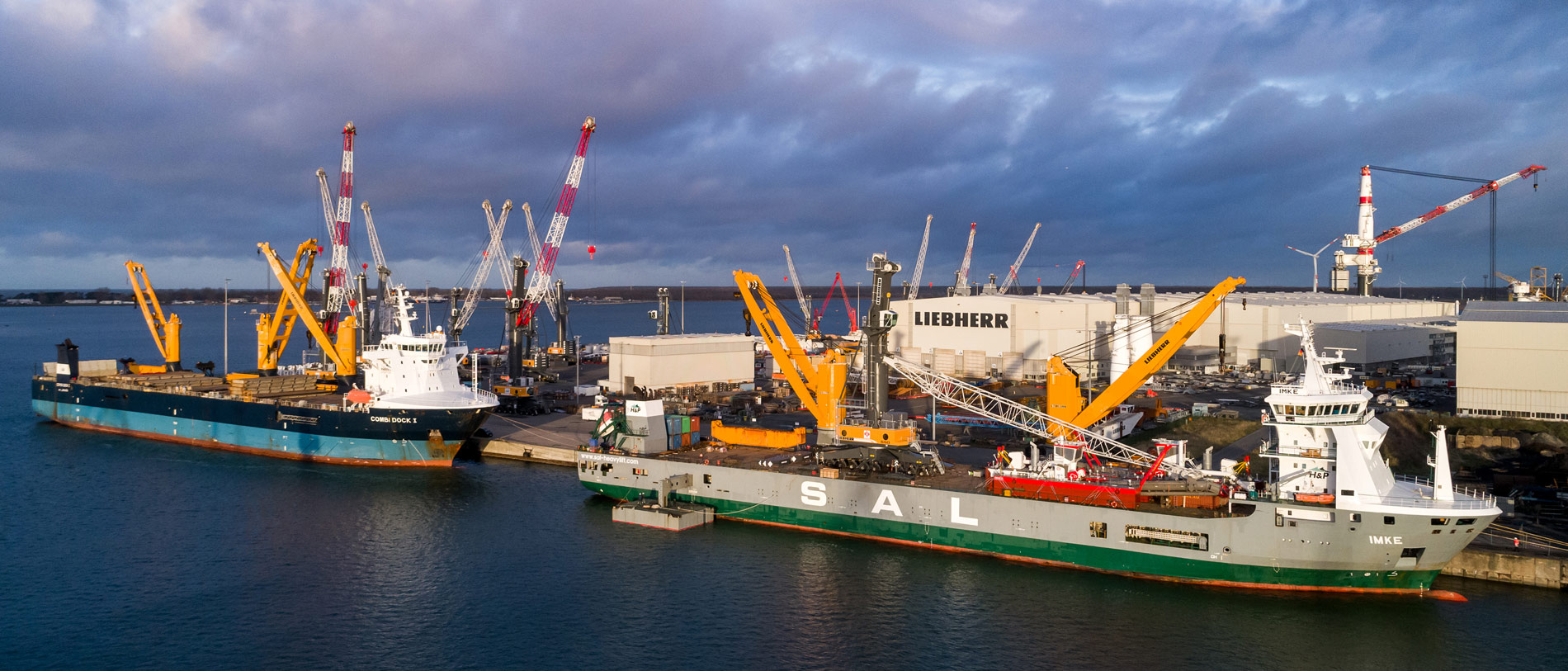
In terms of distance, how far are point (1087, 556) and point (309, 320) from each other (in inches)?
2463

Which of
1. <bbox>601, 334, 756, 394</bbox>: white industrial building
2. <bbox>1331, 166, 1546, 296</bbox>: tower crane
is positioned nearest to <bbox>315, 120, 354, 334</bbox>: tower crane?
<bbox>601, 334, 756, 394</bbox>: white industrial building

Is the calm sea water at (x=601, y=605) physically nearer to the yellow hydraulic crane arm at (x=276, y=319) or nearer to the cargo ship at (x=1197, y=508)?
the cargo ship at (x=1197, y=508)

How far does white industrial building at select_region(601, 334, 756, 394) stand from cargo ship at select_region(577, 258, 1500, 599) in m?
33.8

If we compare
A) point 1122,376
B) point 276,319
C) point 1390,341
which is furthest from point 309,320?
point 1390,341

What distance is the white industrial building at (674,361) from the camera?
7631 cm

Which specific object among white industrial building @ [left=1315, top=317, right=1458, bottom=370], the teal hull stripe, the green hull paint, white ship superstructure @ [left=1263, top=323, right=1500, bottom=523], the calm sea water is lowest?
the calm sea water

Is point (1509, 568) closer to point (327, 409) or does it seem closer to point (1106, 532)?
point (1106, 532)

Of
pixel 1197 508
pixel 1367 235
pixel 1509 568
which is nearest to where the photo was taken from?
pixel 1509 568

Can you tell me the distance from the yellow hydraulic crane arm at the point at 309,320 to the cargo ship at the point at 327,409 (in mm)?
2101

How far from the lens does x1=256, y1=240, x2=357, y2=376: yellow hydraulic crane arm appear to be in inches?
2793

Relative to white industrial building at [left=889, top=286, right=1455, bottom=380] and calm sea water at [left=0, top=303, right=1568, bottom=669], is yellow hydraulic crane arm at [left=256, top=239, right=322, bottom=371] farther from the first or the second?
white industrial building at [left=889, top=286, right=1455, bottom=380]

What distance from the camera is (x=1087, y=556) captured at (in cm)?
3653

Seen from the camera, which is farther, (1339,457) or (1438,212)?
(1438,212)

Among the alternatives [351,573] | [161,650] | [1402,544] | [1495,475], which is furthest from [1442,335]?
[161,650]
